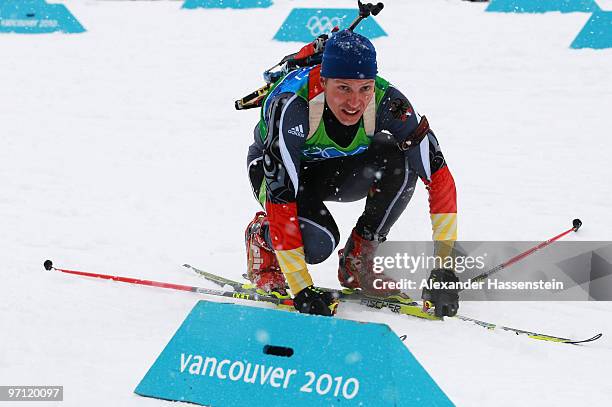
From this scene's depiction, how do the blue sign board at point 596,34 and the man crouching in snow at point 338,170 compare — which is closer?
the man crouching in snow at point 338,170

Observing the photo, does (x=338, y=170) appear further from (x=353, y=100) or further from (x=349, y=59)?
(x=349, y=59)

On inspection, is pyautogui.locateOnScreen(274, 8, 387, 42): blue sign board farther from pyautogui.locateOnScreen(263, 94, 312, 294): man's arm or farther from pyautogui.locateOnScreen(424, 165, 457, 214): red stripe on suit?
pyautogui.locateOnScreen(263, 94, 312, 294): man's arm

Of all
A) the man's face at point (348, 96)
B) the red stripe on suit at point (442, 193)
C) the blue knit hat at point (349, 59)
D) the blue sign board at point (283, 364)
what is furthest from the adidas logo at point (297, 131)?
the blue sign board at point (283, 364)

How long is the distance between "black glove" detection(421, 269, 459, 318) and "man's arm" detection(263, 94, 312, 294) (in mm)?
639

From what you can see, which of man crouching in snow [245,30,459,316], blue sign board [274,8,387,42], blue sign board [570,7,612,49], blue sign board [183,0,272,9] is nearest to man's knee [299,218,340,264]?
man crouching in snow [245,30,459,316]

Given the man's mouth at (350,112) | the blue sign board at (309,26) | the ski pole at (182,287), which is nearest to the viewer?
the man's mouth at (350,112)

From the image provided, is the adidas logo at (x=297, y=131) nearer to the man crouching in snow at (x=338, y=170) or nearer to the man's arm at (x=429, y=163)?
the man crouching in snow at (x=338, y=170)

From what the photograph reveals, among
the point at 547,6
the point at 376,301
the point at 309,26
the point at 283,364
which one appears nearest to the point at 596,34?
the point at 547,6

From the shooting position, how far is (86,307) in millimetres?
4508

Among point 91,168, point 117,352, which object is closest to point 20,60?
point 91,168

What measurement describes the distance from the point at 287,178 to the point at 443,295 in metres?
0.98

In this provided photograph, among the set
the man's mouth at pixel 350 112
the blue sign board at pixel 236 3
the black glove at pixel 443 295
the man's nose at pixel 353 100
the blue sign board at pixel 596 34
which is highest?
the man's nose at pixel 353 100

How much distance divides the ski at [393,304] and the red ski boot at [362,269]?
0.08 metres

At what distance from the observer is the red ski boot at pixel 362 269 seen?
4590 mm
